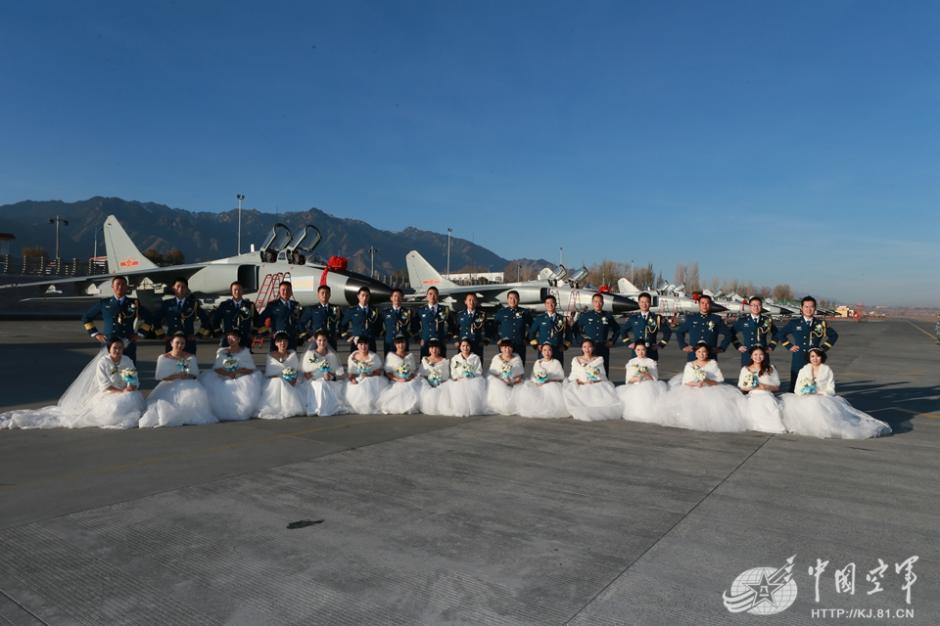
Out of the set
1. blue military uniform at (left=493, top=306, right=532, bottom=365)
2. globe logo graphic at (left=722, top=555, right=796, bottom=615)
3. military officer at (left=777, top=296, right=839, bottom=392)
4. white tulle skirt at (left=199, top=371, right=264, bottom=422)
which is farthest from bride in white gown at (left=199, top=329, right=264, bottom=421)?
military officer at (left=777, top=296, right=839, bottom=392)

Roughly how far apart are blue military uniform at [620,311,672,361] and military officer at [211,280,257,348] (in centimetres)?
683

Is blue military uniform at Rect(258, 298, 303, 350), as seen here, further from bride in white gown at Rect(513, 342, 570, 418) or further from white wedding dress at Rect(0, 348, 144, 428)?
bride in white gown at Rect(513, 342, 570, 418)

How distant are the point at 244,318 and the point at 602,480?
7067mm

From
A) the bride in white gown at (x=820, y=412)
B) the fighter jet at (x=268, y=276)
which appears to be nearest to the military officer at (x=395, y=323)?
the bride in white gown at (x=820, y=412)

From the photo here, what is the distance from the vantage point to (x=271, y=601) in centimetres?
343

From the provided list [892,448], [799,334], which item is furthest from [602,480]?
[799,334]

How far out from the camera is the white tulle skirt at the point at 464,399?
30.3 ft

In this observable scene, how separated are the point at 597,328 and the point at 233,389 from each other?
636cm

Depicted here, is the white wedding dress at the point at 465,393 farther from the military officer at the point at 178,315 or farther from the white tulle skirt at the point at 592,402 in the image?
the military officer at the point at 178,315

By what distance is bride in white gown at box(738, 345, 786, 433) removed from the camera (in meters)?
8.28

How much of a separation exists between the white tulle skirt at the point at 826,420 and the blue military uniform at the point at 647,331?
2514mm

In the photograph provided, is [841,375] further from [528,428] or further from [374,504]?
[374,504]

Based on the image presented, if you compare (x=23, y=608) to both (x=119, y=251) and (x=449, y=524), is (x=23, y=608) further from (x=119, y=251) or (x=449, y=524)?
(x=119, y=251)

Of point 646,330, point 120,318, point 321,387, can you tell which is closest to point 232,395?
point 321,387
